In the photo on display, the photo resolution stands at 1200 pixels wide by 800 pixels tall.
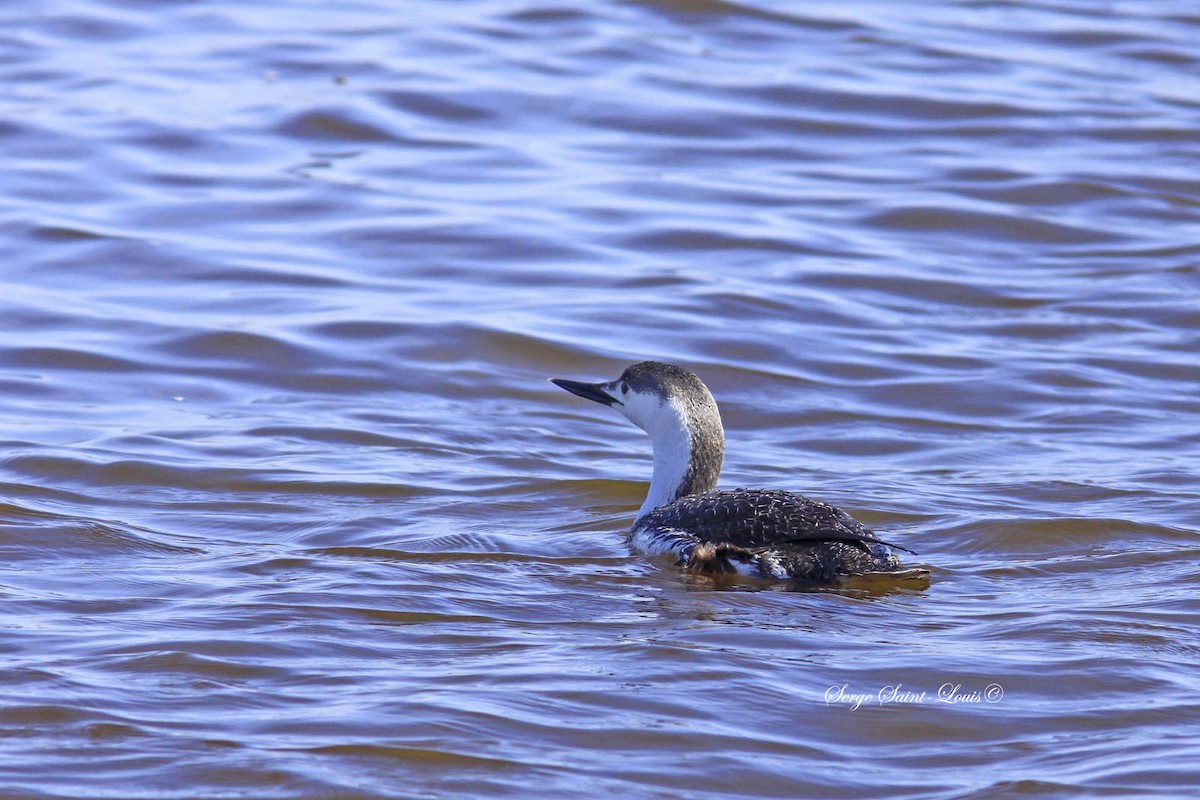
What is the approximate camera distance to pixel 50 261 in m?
11.1

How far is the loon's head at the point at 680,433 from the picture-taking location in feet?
25.0

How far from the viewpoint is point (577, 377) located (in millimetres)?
9750

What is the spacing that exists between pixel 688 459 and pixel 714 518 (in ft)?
2.87

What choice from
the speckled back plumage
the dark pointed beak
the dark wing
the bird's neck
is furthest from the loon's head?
the speckled back plumage

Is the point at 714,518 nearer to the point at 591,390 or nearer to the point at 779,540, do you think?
the point at 779,540

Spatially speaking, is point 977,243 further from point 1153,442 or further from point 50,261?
point 50,261

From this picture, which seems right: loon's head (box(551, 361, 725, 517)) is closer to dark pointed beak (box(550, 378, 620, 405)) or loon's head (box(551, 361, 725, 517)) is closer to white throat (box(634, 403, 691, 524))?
white throat (box(634, 403, 691, 524))

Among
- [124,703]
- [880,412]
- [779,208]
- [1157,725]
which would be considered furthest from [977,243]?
[124,703]

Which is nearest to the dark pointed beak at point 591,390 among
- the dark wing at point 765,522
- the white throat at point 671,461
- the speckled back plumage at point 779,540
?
the white throat at point 671,461

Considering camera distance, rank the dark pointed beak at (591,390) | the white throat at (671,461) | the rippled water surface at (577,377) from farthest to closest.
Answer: the dark pointed beak at (591,390) → the white throat at (671,461) → the rippled water surface at (577,377)

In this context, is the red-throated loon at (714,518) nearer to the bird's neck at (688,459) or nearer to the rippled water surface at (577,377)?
the bird's neck at (688,459)

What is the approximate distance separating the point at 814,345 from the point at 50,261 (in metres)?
4.61

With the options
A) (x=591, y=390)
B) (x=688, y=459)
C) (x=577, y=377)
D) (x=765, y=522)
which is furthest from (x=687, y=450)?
(x=577, y=377)

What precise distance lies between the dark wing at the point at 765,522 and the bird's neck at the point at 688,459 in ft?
2.05
